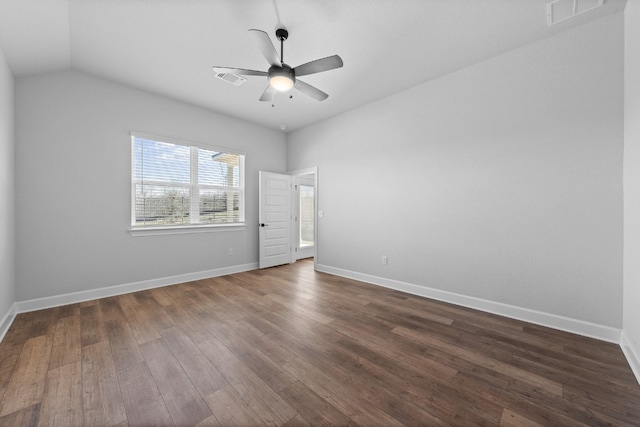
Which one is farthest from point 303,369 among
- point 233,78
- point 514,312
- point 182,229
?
point 233,78

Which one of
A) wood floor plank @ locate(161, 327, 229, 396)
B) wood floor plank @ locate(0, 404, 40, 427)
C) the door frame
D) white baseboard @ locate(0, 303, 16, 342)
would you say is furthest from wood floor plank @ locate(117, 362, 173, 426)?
the door frame

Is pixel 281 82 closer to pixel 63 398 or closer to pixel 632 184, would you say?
pixel 63 398

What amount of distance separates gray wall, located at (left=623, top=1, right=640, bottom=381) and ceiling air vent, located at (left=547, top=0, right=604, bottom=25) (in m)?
0.28

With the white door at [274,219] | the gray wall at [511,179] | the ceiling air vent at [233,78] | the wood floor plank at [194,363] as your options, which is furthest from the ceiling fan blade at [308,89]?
the wood floor plank at [194,363]

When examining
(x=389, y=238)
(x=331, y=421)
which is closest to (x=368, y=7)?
(x=389, y=238)

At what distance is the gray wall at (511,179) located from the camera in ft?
7.89

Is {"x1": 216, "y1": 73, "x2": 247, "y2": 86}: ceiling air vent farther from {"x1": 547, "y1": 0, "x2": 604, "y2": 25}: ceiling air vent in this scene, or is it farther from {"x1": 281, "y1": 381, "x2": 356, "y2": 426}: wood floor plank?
{"x1": 281, "y1": 381, "x2": 356, "y2": 426}: wood floor plank

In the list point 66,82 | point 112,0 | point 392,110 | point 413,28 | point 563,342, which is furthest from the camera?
point 392,110

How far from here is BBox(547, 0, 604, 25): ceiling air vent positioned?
2188mm

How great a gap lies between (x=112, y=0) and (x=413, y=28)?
280 centimetres

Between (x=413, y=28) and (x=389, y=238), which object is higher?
(x=413, y=28)

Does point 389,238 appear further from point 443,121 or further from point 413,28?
point 413,28

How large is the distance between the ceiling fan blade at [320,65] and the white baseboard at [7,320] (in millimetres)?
3895

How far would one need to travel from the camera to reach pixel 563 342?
92.4 inches
